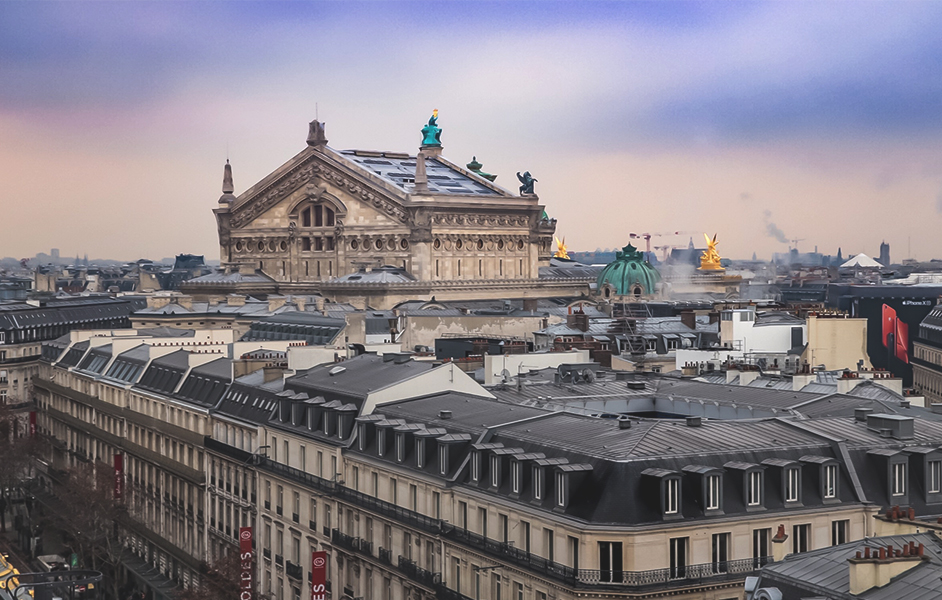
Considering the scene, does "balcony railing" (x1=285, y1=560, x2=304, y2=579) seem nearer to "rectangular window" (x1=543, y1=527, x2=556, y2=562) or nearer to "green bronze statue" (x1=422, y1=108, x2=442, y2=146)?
"rectangular window" (x1=543, y1=527, x2=556, y2=562)

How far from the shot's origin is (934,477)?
41.2 metres

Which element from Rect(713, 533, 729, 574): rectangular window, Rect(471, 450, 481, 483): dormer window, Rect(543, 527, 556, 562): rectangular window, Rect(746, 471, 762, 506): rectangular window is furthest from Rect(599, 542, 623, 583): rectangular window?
Rect(471, 450, 481, 483): dormer window

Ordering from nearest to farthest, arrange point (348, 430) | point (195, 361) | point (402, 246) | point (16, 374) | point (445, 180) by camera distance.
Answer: point (348, 430), point (195, 361), point (16, 374), point (402, 246), point (445, 180)

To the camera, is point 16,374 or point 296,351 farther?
point 16,374

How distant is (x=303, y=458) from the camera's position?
187ft

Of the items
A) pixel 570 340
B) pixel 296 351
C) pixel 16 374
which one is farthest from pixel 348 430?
pixel 16 374

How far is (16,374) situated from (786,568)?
103065 millimetres

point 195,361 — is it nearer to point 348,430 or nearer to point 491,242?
point 348,430

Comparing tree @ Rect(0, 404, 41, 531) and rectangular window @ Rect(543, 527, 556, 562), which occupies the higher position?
rectangular window @ Rect(543, 527, 556, 562)

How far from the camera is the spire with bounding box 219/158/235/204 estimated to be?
162 m

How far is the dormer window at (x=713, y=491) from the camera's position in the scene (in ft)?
126

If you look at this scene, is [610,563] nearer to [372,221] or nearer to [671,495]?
[671,495]

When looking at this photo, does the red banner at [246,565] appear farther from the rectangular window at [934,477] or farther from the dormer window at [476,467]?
the rectangular window at [934,477]

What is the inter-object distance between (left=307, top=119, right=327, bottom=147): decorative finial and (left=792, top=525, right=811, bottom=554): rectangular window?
379 feet
